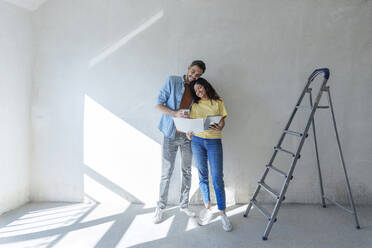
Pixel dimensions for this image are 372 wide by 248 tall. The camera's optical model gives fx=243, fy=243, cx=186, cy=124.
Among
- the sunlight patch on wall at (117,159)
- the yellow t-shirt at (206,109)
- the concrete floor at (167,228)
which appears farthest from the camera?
the sunlight patch on wall at (117,159)

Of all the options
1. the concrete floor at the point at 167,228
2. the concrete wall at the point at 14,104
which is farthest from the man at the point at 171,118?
the concrete wall at the point at 14,104

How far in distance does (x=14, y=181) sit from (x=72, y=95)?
1197mm

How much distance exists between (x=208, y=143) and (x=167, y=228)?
95 cm

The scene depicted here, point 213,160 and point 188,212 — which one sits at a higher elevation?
point 213,160

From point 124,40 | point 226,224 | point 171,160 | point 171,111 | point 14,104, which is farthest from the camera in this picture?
point 124,40

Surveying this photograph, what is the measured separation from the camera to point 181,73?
2965mm

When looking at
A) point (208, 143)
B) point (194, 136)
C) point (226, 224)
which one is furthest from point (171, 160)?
point (226, 224)

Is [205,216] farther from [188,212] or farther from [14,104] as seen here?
[14,104]

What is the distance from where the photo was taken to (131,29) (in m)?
2.95

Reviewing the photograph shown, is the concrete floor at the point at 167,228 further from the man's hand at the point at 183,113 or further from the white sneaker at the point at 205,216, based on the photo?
the man's hand at the point at 183,113

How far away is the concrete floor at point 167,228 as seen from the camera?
7.10 ft

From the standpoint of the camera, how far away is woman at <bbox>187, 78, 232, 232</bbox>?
2463 millimetres

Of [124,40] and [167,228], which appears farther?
[124,40]

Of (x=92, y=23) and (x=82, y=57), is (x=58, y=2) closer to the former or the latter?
(x=92, y=23)
